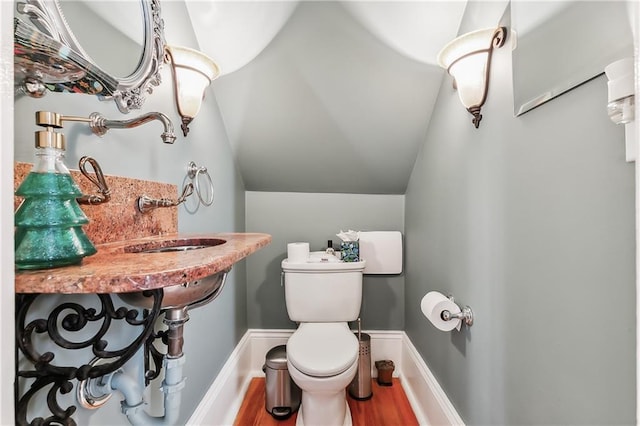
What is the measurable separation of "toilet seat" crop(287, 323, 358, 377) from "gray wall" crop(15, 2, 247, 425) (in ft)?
1.37

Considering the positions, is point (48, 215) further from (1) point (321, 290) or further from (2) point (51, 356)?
(1) point (321, 290)

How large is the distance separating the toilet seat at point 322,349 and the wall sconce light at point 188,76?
1173 mm

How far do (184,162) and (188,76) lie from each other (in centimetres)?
35

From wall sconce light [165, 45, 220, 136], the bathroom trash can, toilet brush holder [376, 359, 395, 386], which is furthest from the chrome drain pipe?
toilet brush holder [376, 359, 395, 386]

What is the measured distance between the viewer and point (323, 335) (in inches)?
61.6

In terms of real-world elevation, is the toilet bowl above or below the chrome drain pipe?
below

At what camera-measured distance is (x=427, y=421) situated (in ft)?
4.78

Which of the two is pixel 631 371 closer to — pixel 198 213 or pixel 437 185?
pixel 437 185

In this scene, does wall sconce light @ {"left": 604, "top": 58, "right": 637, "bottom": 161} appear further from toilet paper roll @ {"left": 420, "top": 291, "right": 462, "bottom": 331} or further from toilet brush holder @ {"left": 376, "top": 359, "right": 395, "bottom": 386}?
toilet brush holder @ {"left": 376, "top": 359, "right": 395, "bottom": 386}

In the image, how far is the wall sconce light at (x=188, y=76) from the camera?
3.60ft

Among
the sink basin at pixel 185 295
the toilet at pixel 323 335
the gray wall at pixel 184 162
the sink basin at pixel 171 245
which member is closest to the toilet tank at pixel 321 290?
the toilet at pixel 323 335

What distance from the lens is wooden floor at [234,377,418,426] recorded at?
154 cm

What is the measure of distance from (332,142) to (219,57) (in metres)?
0.75

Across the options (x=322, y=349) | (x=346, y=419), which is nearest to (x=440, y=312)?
(x=322, y=349)
